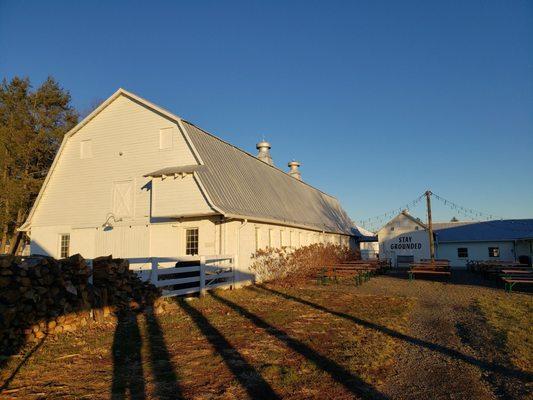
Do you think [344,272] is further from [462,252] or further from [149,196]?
[462,252]

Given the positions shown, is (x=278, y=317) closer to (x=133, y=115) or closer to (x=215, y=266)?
(x=215, y=266)

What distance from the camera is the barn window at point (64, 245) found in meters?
18.8

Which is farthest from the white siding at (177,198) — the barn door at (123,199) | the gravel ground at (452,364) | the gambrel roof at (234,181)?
the gravel ground at (452,364)

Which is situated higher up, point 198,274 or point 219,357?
point 198,274

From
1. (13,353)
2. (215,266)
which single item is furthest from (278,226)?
(13,353)

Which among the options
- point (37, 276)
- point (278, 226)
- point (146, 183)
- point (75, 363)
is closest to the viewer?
point (75, 363)

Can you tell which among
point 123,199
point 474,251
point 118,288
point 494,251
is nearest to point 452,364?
point 118,288

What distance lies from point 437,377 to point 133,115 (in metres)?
16.6

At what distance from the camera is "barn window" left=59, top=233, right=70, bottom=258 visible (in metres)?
18.8

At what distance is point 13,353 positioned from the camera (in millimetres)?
6328

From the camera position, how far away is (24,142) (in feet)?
96.0

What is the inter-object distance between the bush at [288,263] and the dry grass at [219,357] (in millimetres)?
7600

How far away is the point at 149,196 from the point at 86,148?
4.84 meters

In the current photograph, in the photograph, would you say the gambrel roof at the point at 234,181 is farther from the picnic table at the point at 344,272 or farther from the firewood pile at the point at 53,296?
the firewood pile at the point at 53,296
